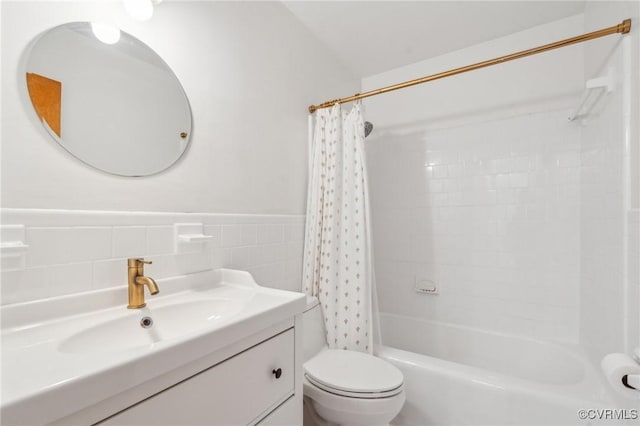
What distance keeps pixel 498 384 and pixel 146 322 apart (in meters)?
1.40

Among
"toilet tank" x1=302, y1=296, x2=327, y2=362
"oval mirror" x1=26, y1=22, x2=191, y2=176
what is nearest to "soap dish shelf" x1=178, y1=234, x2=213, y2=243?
"oval mirror" x1=26, y1=22, x2=191, y2=176

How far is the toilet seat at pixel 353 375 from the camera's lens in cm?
117

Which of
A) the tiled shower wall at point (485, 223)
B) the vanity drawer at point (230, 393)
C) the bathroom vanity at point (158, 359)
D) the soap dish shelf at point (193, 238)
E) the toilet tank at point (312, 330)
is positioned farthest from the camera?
the tiled shower wall at point (485, 223)

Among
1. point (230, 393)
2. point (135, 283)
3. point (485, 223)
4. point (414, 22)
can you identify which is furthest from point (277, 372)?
point (414, 22)

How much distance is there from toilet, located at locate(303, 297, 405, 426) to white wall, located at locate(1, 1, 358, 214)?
0.83 meters

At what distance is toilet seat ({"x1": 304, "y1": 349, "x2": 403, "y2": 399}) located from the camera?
1.17 m

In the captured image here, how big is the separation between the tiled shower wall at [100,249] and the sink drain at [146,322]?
176 mm

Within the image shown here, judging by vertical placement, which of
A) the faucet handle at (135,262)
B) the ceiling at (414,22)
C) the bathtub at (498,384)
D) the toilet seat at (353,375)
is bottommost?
the bathtub at (498,384)

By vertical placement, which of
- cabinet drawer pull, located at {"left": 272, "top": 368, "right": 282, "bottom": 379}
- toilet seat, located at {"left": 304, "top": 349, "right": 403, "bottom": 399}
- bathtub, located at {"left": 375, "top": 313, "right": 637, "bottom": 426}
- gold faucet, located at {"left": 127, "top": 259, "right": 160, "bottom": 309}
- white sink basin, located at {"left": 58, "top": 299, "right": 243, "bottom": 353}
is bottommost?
bathtub, located at {"left": 375, "top": 313, "right": 637, "bottom": 426}

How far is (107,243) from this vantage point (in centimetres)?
94

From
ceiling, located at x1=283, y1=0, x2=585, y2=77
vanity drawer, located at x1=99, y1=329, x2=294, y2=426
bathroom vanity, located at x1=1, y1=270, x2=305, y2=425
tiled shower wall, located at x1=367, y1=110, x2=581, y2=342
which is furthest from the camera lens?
tiled shower wall, located at x1=367, y1=110, x2=581, y2=342

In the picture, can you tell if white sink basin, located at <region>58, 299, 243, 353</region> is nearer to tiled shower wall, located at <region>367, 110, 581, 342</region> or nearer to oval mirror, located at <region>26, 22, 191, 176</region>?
oval mirror, located at <region>26, 22, 191, 176</region>

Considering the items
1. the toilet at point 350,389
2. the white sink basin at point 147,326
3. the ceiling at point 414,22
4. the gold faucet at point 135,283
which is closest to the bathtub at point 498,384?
the toilet at point 350,389

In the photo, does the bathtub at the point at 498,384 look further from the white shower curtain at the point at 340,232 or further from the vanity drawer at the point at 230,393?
the vanity drawer at the point at 230,393
